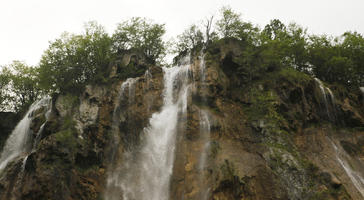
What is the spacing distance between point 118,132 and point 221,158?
8.20 meters

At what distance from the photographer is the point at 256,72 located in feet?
76.7

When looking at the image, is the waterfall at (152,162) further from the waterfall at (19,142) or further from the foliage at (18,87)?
the foliage at (18,87)

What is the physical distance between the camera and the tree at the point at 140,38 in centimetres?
3338

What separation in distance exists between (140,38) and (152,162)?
21452 millimetres

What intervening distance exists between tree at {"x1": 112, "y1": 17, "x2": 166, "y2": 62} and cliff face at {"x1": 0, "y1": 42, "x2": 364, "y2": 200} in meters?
9.78

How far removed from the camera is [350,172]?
16.3 meters

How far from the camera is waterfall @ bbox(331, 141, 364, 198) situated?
50.1 ft

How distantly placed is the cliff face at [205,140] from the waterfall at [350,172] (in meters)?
0.08

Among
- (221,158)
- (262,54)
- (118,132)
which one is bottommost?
(221,158)

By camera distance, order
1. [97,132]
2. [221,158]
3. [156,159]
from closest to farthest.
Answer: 1. [221,158]
2. [156,159]
3. [97,132]

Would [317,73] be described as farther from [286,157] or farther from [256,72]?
[286,157]

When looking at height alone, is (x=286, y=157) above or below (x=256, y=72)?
below

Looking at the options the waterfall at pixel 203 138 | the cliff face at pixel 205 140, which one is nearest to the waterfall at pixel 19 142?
the cliff face at pixel 205 140

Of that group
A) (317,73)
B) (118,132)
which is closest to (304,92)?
(317,73)
